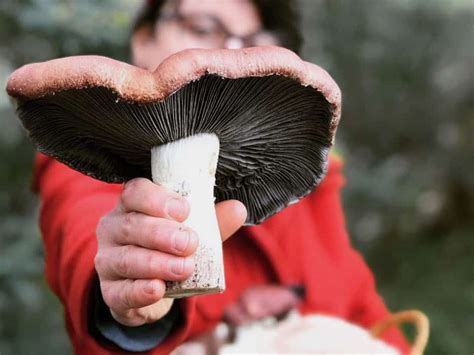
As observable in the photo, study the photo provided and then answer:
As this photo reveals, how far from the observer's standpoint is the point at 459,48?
3.27 metres

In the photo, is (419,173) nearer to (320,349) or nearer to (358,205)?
(358,205)

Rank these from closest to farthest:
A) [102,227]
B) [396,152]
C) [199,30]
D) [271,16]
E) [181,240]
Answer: [181,240]
[102,227]
[199,30]
[271,16]
[396,152]

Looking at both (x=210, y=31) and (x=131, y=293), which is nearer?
(x=131, y=293)

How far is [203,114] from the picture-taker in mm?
767

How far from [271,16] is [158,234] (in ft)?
2.79

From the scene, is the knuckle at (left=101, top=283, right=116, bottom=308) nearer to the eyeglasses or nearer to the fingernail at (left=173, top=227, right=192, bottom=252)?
the fingernail at (left=173, top=227, right=192, bottom=252)

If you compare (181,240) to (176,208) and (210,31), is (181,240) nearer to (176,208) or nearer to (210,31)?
(176,208)

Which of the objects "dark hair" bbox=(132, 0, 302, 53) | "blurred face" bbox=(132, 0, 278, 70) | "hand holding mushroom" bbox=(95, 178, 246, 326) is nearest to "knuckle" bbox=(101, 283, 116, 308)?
"hand holding mushroom" bbox=(95, 178, 246, 326)

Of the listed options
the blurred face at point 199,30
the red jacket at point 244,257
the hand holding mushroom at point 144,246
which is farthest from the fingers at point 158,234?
the blurred face at point 199,30

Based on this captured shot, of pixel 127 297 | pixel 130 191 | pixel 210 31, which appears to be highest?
pixel 210 31

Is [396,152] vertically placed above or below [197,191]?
above

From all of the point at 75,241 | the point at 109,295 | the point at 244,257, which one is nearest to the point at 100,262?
the point at 109,295

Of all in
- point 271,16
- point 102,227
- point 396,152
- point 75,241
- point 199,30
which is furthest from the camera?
point 396,152

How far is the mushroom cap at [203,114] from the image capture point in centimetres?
68
